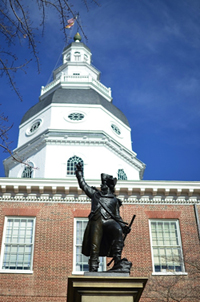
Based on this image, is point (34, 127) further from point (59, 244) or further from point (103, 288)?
point (103, 288)

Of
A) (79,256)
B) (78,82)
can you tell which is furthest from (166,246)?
(78,82)

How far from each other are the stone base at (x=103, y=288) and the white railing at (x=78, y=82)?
97.5 feet

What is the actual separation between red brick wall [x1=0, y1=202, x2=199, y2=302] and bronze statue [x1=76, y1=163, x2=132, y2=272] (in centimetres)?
1079

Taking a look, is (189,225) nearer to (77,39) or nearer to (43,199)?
(43,199)

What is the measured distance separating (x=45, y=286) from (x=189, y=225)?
7.41 m

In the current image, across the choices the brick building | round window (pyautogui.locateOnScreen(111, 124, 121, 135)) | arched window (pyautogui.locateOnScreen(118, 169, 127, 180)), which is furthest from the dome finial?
the brick building

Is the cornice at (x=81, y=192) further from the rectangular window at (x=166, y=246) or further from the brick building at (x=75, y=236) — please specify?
the rectangular window at (x=166, y=246)

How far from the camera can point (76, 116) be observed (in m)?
30.8

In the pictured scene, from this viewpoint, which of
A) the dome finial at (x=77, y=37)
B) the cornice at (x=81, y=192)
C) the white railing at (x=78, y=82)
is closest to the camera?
the cornice at (x=81, y=192)

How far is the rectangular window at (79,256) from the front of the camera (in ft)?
59.2

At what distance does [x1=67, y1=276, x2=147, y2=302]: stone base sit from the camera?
259 inches

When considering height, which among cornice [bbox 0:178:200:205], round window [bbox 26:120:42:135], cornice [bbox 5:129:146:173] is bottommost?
cornice [bbox 0:178:200:205]

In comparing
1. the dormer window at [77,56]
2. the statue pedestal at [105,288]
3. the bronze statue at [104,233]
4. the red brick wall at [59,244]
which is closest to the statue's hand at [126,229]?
the bronze statue at [104,233]

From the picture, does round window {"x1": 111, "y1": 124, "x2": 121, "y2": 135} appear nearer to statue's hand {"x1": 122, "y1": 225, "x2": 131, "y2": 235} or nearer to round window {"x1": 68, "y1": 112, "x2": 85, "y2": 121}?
round window {"x1": 68, "y1": 112, "x2": 85, "y2": 121}
